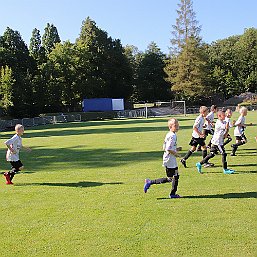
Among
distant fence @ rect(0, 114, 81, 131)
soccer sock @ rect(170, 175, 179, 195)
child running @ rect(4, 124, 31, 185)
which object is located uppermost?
child running @ rect(4, 124, 31, 185)

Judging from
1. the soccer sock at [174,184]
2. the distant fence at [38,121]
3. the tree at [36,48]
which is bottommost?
the distant fence at [38,121]

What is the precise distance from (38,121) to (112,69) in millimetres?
27277

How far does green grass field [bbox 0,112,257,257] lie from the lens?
5148 millimetres

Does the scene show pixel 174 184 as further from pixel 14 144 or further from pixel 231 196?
pixel 14 144

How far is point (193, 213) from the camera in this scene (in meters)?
6.54

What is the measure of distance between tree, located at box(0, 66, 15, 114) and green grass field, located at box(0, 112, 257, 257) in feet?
133

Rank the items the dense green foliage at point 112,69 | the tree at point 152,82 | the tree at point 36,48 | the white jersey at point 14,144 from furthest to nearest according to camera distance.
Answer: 1. the tree at point 152,82
2. the tree at point 36,48
3. the dense green foliage at point 112,69
4. the white jersey at point 14,144

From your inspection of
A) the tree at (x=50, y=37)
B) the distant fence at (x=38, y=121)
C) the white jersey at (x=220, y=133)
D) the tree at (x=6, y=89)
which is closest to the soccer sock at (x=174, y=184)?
the white jersey at (x=220, y=133)

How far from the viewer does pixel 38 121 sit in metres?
47.7

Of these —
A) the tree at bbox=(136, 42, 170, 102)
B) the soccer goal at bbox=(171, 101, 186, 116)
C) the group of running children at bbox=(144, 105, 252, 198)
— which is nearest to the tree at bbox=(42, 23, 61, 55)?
the tree at bbox=(136, 42, 170, 102)

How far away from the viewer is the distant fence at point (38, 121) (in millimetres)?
41147

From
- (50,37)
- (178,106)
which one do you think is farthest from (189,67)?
(50,37)

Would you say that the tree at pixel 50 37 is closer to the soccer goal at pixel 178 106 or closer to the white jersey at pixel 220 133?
the soccer goal at pixel 178 106

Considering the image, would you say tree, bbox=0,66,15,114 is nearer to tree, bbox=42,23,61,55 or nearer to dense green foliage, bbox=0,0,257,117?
dense green foliage, bbox=0,0,257,117
